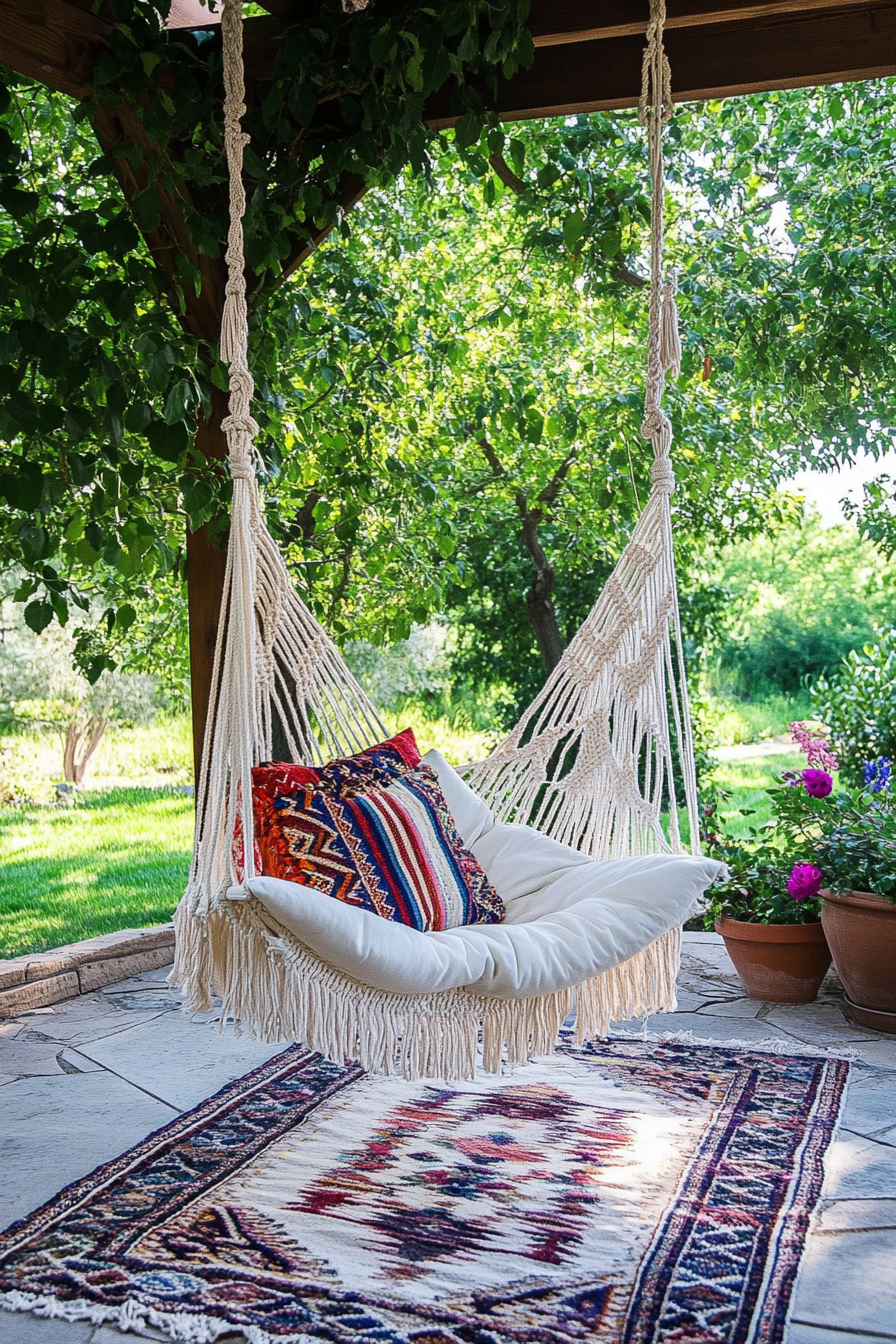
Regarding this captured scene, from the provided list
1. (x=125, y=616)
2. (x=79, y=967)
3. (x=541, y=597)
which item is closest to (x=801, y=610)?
(x=541, y=597)

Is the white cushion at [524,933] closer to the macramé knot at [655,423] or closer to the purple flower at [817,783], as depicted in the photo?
the macramé knot at [655,423]

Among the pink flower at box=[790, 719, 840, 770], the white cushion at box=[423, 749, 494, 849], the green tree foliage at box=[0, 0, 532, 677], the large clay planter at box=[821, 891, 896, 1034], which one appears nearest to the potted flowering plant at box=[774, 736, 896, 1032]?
the large clay planter at box=[821, 891, 896, 1034]

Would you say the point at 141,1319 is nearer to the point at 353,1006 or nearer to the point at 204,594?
the point at 353,1006

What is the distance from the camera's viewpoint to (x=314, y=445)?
2.97m

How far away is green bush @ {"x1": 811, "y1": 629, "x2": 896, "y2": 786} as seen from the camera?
355 cm

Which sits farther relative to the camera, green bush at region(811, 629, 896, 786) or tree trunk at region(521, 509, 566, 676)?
tree trunk at region(521, 509, 566, 676)

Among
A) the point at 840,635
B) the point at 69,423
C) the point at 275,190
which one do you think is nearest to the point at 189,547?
the point at 69,423

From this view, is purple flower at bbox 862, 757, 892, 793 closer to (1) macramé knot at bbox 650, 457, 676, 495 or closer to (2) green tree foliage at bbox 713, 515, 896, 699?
(1) macramé knot at bbox 650, 457, 676, 495

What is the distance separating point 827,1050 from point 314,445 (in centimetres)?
176

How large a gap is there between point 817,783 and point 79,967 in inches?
68.0

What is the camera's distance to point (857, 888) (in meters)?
2.49

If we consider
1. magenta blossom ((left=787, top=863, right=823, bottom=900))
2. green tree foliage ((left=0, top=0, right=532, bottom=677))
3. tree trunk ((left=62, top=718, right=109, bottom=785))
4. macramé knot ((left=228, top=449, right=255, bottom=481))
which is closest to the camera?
macramé knot ((left=228, top=449, right=255, bottom=481))

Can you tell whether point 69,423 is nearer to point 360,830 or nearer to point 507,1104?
point 360,830

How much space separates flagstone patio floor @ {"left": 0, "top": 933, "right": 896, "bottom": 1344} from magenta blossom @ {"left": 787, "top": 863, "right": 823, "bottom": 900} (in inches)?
10.3
